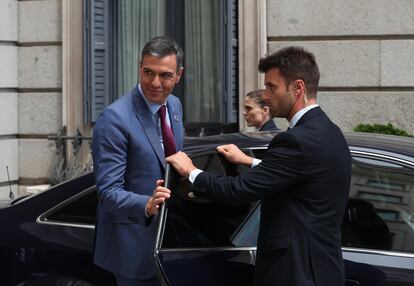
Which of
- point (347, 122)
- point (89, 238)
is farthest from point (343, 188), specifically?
point (347, 122)

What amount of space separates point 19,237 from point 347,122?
5744 mm

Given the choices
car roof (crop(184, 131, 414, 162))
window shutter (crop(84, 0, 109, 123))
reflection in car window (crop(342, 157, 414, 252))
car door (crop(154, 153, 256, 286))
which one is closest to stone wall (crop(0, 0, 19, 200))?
window shutter (crop(84, 0, 109, 123))

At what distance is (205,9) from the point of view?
10586 mm

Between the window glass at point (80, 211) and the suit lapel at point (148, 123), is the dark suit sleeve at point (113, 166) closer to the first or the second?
the suit lapel at point (148, 123)

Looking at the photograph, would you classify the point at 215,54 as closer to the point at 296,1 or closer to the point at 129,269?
the point at 296,1

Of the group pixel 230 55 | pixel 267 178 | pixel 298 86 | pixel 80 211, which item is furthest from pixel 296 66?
pixel 230 55

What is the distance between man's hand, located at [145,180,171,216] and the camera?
3.50 meters

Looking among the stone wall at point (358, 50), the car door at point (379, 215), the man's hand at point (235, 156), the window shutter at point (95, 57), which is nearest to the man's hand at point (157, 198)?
the man's hand at point (235, 156)

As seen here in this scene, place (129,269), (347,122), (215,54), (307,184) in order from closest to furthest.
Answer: (307,184) < (129,269) < (347,122) < (215,54)

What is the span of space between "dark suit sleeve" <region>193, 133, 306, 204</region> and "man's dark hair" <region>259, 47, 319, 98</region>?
0.21 metres

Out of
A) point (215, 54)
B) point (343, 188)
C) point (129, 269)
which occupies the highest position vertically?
point (215, 54)

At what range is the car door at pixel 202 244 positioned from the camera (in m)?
3.75

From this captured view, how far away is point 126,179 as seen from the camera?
3.76 metres

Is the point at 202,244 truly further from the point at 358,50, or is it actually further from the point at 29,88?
the point at 29,88
